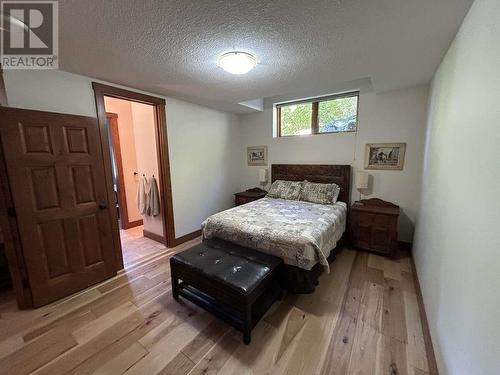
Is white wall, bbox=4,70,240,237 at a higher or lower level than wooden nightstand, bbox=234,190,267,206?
higher

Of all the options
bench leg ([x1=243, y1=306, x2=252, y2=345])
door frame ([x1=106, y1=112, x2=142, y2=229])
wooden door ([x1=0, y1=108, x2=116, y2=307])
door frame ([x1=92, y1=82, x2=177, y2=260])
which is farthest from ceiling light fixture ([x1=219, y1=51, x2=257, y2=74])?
door frame ([x1=106, y1=112, x2=142, y2=229])

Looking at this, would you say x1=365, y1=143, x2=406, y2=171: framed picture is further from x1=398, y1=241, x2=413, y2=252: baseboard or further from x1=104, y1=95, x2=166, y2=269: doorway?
x1=104, y1=95, x2=166, y2=269: doorway

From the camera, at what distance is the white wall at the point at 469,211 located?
0.86m

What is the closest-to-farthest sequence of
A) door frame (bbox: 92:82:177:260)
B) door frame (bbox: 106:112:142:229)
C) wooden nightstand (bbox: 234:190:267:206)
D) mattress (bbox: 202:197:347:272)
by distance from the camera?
mattress (bbox: 202:197:347:272), door frame (bbox: 92:82:177:260), door frame (bbox: 106:112:142:229), wooden nightstand (bbox: 234:190:267:206)

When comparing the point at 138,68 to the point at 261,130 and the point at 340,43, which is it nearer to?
the point at 340,43

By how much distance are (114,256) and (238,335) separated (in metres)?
1.76

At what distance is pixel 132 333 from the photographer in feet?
5.47

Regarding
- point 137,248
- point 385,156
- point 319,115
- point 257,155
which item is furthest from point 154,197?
point 385,156

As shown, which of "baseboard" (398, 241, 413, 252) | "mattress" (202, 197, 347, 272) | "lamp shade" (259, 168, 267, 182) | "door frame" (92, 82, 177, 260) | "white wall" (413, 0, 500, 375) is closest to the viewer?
"white wall" (413, 0, 500, 375)

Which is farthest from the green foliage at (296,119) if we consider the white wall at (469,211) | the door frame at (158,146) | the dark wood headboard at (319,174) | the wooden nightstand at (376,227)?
the door frame at (158,146)

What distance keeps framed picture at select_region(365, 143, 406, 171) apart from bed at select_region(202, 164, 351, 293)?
1.12 feet

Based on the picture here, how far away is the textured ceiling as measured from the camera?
4.18 ft

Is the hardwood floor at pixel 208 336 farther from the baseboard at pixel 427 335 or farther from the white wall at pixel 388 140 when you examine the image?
the white wall at pixel 388 140

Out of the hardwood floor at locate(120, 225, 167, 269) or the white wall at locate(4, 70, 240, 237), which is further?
the hardwood floor at locate(120, 225, 167, 269)
